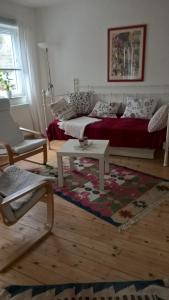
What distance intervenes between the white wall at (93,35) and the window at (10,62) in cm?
60

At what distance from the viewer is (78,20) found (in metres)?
4.36

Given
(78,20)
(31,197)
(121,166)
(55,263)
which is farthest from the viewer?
(78,20)

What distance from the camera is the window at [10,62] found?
14.0ft

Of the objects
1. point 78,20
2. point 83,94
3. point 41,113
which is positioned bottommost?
point 41,113

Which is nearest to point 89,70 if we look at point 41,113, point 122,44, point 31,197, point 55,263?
point 122,44

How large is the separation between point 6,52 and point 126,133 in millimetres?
2772

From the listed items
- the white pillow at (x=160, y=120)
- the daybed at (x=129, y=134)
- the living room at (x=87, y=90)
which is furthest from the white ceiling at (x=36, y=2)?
the white pillow at (x=160, y=120)

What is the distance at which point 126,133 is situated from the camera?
3.38 meters

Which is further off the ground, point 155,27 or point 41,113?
point 155,27

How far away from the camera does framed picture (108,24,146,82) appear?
12.9 feet

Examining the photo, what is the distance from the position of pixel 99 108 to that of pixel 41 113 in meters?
1.36

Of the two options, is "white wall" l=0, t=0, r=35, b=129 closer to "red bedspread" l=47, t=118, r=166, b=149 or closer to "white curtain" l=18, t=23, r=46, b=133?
"white curtain" l=18, t=23, r=46, b=133

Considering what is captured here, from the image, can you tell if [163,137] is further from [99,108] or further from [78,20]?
[78,20]

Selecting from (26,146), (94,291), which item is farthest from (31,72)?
(94,291)
